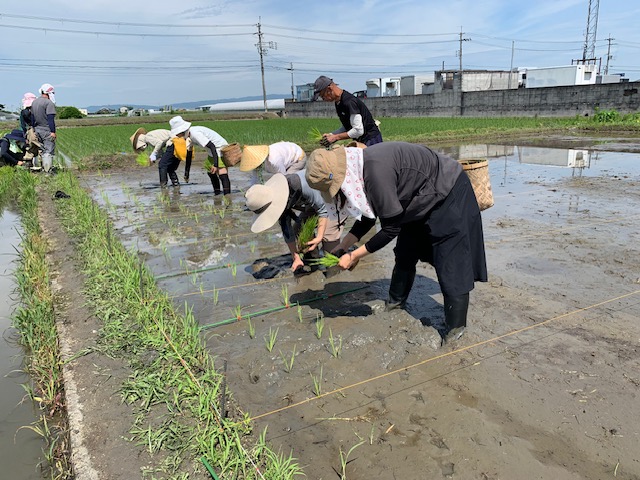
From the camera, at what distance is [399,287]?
3062 millimetres

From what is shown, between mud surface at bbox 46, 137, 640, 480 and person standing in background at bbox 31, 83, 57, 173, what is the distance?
5.19 meters

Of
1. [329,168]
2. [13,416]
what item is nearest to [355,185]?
[329,168]

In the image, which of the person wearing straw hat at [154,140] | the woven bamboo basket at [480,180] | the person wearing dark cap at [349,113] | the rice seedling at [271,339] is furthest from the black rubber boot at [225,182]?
the woven bamboo basket at [480,180]

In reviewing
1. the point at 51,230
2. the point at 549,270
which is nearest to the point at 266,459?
the point at 549,270

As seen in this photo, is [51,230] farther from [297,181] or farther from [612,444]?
[612,444]

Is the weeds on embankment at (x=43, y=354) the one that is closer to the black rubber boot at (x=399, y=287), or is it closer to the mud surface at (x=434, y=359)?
the mud surface at (x=434, y=359)

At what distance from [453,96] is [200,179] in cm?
2424

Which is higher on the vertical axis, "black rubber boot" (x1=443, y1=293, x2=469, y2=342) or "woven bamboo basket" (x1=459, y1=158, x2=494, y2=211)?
"woven bamboo basket" (x1=459, y1=158, x2=494, y2=211)

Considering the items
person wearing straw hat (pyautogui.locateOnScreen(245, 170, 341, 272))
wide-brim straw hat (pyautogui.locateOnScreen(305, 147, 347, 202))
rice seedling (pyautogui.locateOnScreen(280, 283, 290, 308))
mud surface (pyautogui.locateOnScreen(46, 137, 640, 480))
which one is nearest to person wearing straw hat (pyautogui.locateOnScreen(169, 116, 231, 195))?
mud surface (pyautogui.locateOnScreen(46, 137, 640, 480))

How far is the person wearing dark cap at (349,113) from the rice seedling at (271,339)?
6.91 feet

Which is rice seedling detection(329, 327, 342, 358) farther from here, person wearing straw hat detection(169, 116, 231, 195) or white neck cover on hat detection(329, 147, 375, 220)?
person wearing straw hat detection(169, 116, 231, 195)

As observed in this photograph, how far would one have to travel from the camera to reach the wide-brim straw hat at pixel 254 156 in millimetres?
3908

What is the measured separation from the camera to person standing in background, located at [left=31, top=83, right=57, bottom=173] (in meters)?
8.59

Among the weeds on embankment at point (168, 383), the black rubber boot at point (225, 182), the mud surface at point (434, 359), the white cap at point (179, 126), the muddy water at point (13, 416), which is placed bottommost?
the muddy water at point (13, 416)
